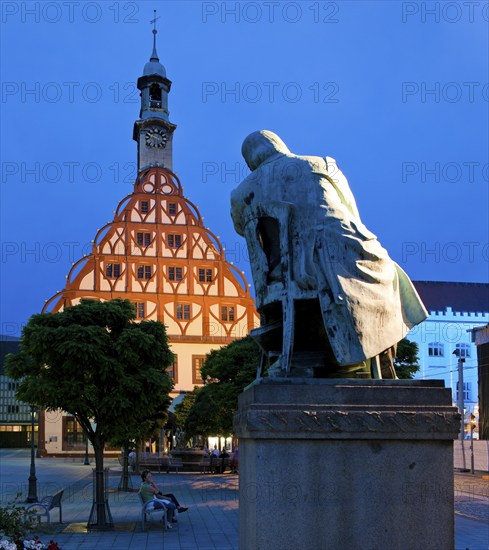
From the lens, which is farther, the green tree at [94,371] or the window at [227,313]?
the window at [227,313]

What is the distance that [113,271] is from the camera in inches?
2244

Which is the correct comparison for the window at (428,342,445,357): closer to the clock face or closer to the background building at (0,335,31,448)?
the clock face

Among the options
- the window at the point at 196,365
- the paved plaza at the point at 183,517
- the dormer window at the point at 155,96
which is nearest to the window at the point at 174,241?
the window at the point at 196,365

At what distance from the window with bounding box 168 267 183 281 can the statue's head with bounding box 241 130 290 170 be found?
51.6 meters

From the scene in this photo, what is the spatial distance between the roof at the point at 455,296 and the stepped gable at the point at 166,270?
81.6 ft

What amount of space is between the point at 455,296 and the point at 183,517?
63.7m

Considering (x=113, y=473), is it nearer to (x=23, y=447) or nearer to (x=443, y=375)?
(x=443, y=375)

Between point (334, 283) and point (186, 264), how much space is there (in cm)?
5288

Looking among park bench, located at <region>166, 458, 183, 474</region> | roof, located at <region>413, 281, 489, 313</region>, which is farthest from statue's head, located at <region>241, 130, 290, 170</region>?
roof, located at <region>413, 281, 489, 313</region>

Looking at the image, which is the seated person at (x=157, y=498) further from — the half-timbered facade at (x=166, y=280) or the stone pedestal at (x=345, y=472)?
the half-timbered facade at (x=166, y=280)

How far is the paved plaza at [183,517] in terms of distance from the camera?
563 inches

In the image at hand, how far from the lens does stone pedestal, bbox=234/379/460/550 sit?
535cm

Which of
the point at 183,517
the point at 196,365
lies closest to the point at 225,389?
the point at 183,517

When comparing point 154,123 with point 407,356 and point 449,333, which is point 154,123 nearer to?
point 449,333
